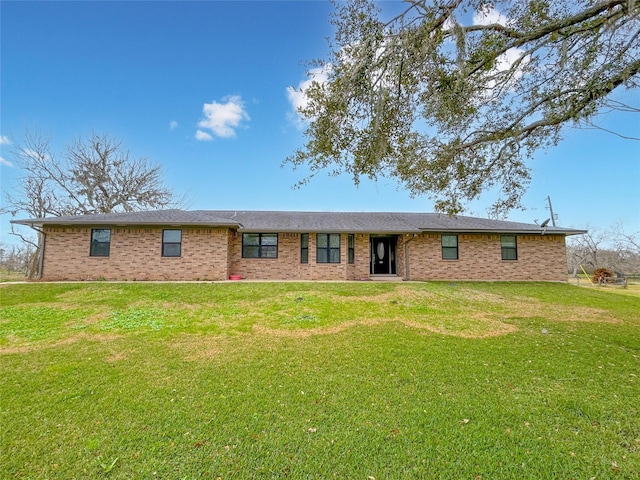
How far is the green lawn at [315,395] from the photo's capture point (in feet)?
8.72

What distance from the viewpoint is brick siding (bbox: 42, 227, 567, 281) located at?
43.2 feet

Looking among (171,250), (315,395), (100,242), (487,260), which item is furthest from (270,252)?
(315,395)

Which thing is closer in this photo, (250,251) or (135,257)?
(135,257)

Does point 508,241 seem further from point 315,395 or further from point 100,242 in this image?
point 100,242

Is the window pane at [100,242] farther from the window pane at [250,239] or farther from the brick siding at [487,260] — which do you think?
the brick siding at [487,260]

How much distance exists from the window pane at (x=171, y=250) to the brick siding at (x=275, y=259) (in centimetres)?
17

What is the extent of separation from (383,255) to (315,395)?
12843mm

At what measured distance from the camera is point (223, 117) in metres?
18.0

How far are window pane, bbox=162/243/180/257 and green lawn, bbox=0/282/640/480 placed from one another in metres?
5.20

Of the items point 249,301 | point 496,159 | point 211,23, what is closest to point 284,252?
point 249,301

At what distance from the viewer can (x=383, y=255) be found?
16.2 meters

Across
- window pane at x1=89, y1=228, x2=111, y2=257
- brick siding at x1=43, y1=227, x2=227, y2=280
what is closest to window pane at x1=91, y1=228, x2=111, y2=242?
window pane at x1=89, y1=228, x2=111, y2=257

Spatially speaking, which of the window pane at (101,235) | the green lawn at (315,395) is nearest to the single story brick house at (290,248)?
the window pane at (101,235)

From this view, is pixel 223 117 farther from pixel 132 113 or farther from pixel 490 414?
pixel 490 414
